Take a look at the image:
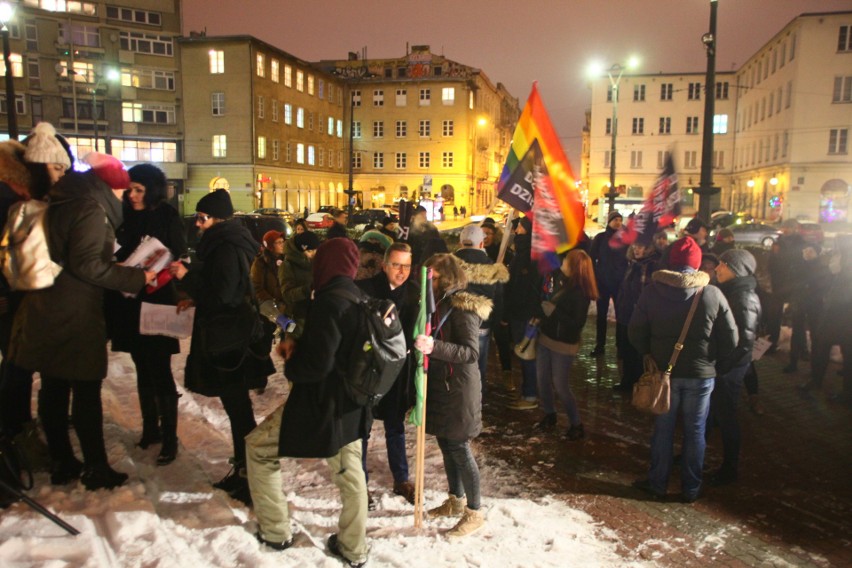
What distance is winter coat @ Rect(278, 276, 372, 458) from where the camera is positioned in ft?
11.4

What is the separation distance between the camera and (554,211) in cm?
687

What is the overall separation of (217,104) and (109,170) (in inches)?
2071

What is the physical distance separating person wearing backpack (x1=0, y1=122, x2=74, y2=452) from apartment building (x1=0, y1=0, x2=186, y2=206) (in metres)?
50.2

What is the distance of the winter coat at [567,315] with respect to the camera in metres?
6.49

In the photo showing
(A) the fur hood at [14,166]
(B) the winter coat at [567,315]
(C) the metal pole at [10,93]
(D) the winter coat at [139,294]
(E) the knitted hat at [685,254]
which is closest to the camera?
(A) the fur hood at [14,166]

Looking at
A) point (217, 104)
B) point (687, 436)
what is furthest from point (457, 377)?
point (217, 104)

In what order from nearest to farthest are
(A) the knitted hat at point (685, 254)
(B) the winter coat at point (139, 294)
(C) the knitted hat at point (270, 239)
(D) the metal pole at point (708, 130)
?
(B) the winter coat at point (139, 294) → (A) the knitted hat at point (685, 254) → (C) the knitted hat at point (270, 239) → (D) the metal pole at point (708, 130)

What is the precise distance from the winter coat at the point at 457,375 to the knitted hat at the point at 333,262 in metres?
0.99

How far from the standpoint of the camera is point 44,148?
415 cm

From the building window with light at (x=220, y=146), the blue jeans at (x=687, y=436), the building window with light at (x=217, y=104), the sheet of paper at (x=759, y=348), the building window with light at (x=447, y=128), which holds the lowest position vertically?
the blue jeans at (x=687, y=436)

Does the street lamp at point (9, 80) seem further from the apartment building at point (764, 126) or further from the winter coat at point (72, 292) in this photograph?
the apartment building at point (764, 126)

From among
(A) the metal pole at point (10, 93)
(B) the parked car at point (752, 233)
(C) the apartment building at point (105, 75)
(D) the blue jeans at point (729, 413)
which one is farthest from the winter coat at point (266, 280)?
(C) the apartment building at point (105, 75)

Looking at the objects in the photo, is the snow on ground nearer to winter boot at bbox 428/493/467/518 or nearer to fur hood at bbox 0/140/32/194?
winter boot at bbox 428/493/467/518

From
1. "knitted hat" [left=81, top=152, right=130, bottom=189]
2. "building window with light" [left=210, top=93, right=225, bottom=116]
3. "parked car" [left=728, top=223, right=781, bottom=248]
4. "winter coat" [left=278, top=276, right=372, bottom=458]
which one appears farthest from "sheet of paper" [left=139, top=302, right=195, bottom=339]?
"building window with light" [left=210, top=93, right=225, bottom=116]
